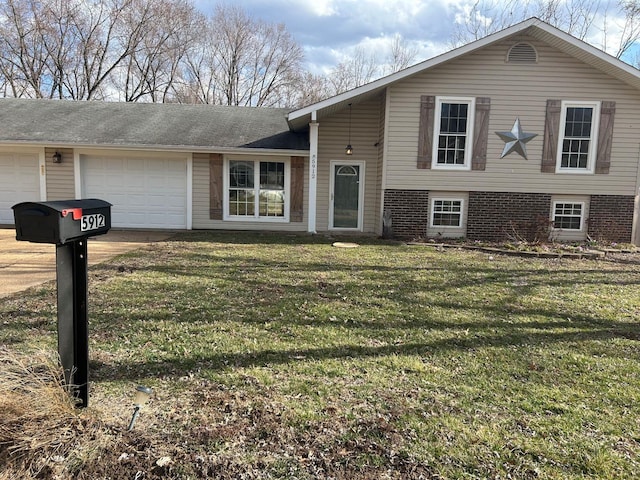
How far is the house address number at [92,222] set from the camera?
2256 mm

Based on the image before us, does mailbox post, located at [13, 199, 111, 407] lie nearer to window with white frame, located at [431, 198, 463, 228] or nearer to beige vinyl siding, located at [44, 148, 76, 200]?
window with white frame, located at [431, 198, 463, 228]

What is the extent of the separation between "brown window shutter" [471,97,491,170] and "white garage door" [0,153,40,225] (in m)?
11.8

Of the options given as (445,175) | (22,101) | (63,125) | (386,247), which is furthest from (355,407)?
(22,101)

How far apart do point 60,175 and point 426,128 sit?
390 inches

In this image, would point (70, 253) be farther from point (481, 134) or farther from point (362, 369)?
point (481, 134)

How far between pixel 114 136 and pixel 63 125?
1908 millimetres

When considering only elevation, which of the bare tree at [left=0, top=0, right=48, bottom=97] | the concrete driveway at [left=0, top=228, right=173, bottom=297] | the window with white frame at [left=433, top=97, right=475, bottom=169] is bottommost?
the concrete driveway at [left=0, top=228, right=173, bottom=297]

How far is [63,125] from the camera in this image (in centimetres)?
1227

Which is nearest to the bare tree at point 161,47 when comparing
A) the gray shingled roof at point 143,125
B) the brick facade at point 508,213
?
the gray shingled roof at point 143,125

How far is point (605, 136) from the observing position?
1079 centimetres

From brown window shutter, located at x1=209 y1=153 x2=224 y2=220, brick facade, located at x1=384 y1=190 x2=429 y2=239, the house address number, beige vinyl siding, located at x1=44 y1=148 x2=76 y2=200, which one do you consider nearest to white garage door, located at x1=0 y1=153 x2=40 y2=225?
beige vinyl siding, located at x1=44 y1=148 x2=76 y2=200

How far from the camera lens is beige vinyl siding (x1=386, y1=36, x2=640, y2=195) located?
10.6 m

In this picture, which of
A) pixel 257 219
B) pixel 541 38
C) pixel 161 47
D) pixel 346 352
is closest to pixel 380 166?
pixel 257 219

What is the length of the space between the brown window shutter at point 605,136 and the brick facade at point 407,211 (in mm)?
4423
